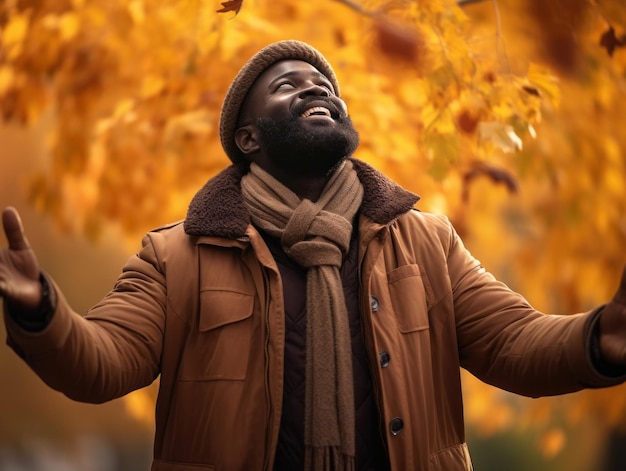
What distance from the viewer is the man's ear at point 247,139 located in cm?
319

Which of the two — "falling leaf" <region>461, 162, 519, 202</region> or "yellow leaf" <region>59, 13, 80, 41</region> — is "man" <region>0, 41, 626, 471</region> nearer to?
"falling leaf" <region>461, 162, 519, 202</region>

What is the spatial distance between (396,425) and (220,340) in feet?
1.88

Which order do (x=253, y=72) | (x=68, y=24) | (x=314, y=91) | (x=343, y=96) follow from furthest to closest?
(x=68, y=24), (x=343, y=96), (x=253, y=72), (x=314, y=91)

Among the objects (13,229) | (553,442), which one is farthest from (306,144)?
(553,442)

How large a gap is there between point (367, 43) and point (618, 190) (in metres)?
1.84

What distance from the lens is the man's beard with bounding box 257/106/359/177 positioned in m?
2.94

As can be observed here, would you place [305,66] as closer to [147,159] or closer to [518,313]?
[518,313]

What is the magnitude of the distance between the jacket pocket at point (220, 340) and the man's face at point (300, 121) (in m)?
0.51

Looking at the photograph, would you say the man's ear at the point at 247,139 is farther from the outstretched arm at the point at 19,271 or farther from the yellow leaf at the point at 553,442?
the yellow leaf at the point at 553,442

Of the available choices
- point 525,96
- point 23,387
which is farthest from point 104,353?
point 23,387

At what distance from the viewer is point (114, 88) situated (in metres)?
5.24

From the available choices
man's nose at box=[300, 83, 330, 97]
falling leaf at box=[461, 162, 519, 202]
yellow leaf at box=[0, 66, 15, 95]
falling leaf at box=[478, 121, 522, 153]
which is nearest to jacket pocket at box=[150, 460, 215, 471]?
man's nose at box=[300, 83, 330, 97]

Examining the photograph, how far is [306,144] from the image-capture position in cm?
295

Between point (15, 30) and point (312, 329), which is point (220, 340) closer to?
point (312, 329)
